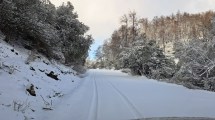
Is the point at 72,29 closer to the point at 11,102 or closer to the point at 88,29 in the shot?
the point at 88,29

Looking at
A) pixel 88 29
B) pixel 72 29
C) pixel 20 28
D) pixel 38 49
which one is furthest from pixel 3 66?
pixel 88 29

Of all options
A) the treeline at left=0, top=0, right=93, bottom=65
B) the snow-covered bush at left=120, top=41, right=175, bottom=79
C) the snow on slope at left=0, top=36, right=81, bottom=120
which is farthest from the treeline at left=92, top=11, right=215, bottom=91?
the snow on slope at left=0, top=36, right=81, bottom=120

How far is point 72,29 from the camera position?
36.2 m

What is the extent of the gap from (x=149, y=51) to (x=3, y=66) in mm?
26960

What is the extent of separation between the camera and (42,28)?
22703mm

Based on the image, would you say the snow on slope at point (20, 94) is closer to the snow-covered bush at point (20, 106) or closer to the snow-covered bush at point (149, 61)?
the snow-covered bush at point (20, 106)

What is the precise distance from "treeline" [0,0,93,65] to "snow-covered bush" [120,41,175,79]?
18.5ft

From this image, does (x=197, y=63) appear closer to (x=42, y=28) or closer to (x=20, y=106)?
(x=42, y=28)

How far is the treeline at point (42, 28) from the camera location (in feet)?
64.2

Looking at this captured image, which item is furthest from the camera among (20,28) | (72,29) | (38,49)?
(72,29)

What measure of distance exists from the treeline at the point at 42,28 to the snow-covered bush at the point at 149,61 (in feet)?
18.5

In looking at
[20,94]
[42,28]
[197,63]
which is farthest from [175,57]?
[20,94]

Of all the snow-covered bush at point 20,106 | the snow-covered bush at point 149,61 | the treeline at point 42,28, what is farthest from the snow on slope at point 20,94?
the snow-covered bush at point 149,61

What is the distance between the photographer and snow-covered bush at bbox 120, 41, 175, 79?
3533 centimetres
